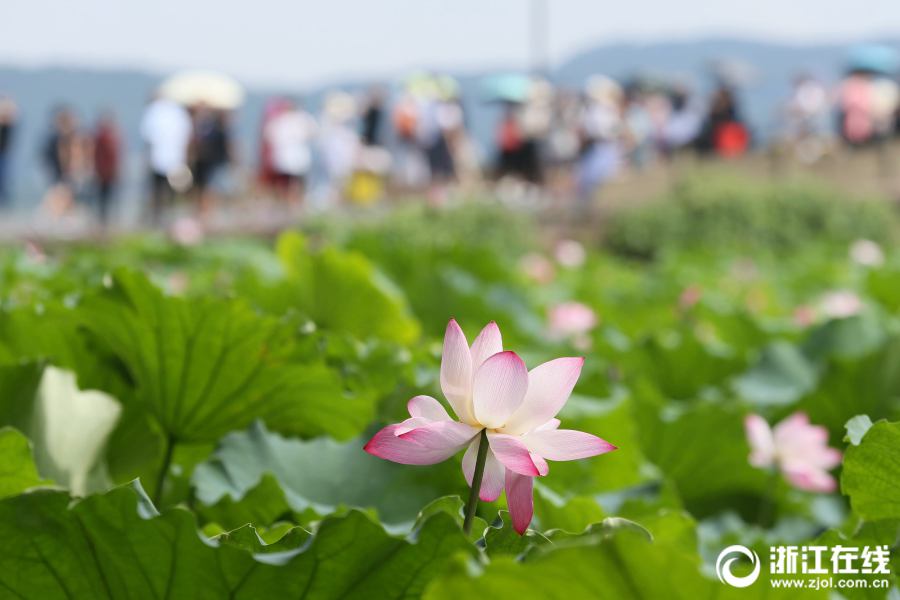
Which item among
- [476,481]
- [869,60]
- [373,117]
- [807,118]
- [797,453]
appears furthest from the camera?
[869,60]

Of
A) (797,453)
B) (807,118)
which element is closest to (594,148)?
(807,118)

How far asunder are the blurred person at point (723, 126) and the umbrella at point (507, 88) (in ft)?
10.7

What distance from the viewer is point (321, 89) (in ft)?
370

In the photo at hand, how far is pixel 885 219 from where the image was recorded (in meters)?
13.1

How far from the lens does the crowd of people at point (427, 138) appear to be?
499 inches

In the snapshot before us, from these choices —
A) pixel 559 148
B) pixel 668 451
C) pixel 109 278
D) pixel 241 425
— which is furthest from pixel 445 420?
pixel 559 148

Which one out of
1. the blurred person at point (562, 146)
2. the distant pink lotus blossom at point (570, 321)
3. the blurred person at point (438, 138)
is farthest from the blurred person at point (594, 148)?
the distant pink lotus blossom at point (570, 321)

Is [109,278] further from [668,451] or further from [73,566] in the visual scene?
[668,451]

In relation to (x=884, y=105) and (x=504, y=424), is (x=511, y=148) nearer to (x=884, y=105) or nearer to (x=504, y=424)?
(x=884, y=105)

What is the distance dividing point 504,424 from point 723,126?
1651cm

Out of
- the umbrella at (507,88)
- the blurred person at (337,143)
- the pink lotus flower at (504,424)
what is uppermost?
the pink lotus flower at (504,424)

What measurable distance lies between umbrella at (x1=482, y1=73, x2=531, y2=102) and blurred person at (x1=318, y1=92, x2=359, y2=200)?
12.3 feet

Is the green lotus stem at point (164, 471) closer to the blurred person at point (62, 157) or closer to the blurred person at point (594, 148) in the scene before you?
the blurred person at point (62, 157)

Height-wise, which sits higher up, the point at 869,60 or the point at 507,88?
the point at 869,60
